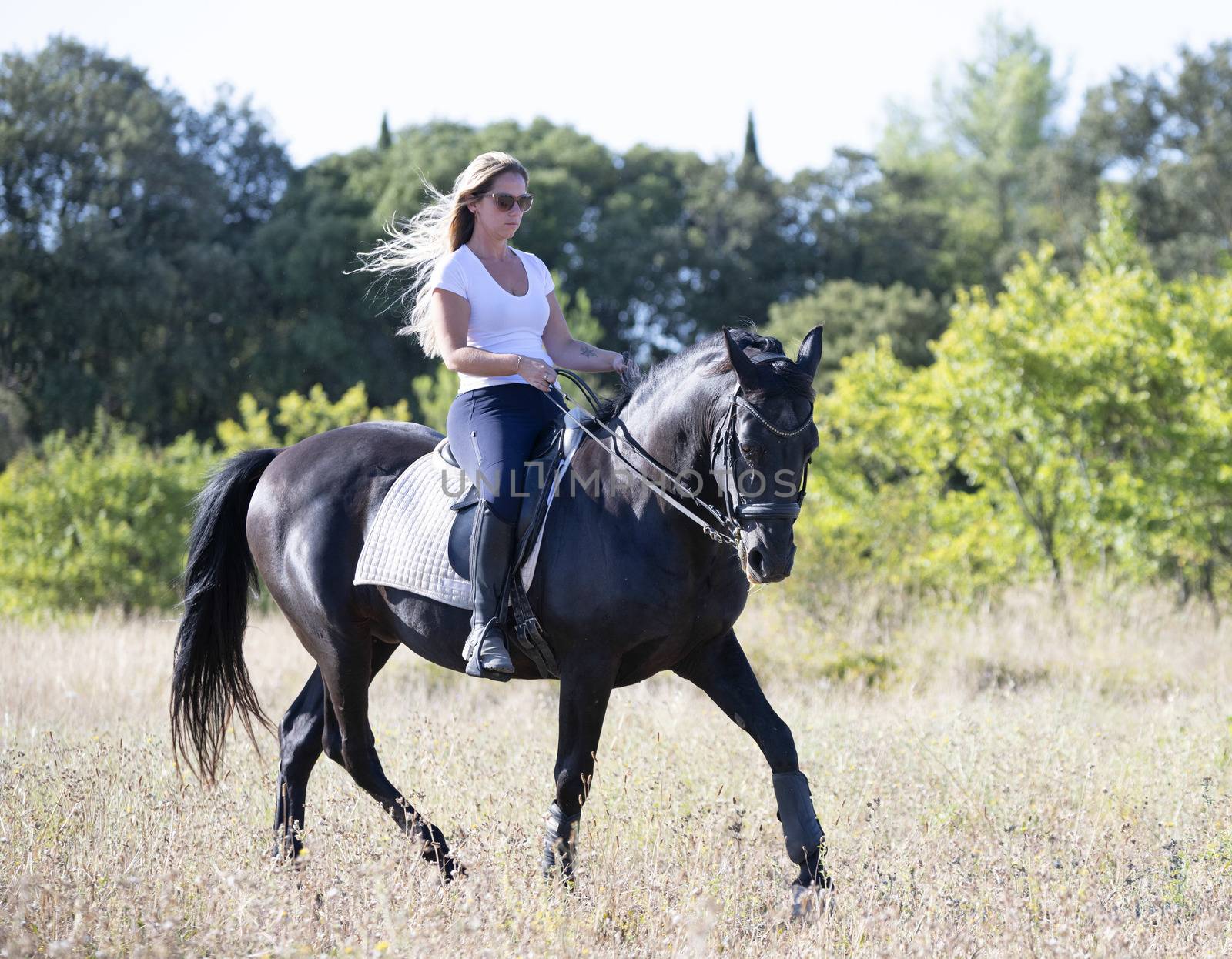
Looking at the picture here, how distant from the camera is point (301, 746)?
5422 mm

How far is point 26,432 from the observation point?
32.4 m

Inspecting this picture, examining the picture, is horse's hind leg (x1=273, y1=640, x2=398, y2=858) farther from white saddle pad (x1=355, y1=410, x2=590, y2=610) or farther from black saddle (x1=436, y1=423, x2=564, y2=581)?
black saddle (x1=436, y1=423, x2=564, y2=581)

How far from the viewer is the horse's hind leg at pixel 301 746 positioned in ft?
17.4

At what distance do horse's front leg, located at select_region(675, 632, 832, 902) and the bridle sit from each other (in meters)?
0.54

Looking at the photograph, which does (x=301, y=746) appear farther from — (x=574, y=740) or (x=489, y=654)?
(x=574, y=740)

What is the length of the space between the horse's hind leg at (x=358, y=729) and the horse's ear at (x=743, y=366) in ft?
7.59

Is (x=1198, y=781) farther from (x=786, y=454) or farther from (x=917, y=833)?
(x=786, y=454)

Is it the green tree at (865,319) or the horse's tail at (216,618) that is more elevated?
the green tree at (865,319)

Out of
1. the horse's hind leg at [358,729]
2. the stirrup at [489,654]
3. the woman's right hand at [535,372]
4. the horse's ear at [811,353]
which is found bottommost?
the horse's hind leg at [358,729]

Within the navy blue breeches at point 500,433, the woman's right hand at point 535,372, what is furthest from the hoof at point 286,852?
the woman's right hand at point 535,372

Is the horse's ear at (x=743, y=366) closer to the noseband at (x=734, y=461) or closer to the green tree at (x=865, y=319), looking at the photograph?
the noseband at (x=734, y=461)

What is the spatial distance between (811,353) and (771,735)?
145 cm

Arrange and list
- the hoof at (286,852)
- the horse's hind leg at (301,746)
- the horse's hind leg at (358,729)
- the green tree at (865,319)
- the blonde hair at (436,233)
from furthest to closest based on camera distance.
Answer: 1. the green tree at (865,319)
2. the horse's hind leg at (301,746)
3. the horse's hind leg at (358,729)
4. the blonde hair at (436,233)
5. the hoof at (286,852)

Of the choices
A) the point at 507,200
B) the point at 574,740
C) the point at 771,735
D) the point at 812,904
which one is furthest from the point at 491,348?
the point at 812,904
